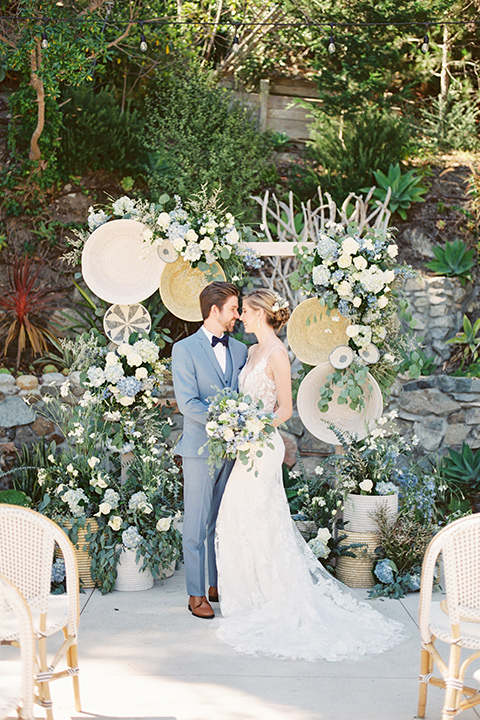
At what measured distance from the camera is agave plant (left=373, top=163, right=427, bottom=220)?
352 inches

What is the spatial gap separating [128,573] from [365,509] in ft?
5.03

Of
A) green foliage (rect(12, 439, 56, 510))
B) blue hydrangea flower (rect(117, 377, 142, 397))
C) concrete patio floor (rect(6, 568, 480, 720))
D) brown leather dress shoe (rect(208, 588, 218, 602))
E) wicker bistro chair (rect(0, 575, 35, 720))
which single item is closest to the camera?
wicker bistro chair (rect(0, 575, 35, 720))

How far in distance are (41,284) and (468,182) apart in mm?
5394

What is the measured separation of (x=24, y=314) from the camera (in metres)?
7.51

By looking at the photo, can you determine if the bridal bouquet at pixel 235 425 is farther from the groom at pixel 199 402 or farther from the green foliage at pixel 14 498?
the green foliage at pixel 14 498

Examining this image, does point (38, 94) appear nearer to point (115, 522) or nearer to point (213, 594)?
point (115, 522)

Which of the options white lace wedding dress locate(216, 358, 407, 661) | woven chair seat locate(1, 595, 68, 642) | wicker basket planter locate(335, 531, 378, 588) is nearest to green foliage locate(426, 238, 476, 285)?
wicker basket planter locate(335, 531, 378, 588)

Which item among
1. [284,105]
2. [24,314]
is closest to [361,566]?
[24,314]

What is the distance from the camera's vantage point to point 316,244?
4.81m

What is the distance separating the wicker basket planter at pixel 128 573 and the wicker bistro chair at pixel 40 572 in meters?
1.55

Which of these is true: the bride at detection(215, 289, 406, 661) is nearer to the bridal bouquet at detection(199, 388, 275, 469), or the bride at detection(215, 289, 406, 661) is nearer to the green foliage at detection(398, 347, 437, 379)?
the bridal bouquet at detection(199, 388, 275, 469)

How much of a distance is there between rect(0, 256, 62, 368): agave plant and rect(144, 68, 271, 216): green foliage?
1.93 m

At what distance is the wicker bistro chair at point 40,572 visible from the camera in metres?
2.78

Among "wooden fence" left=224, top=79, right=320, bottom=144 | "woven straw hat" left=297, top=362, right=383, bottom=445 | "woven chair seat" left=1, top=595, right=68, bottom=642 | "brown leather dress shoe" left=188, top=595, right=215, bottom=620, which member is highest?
"wooden fence" left=224, top=79, right=320, bottom=144
